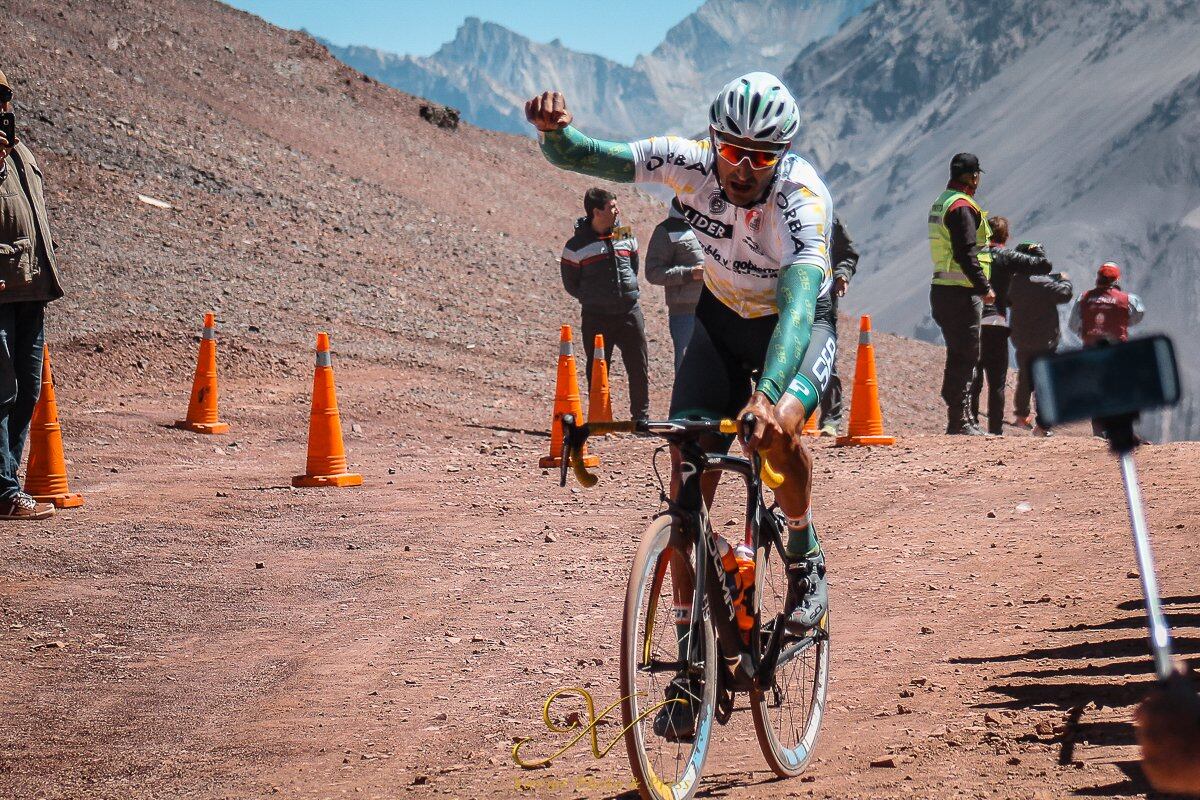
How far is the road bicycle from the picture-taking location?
164 inches

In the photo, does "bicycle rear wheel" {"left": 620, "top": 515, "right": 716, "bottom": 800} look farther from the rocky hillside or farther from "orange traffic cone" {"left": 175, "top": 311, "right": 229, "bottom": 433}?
the rocky hillside

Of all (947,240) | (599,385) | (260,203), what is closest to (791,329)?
(947,240)

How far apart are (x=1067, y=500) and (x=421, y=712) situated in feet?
19.2

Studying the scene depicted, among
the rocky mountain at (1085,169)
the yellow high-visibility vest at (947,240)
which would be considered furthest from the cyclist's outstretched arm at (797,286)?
the rocky mountain at (1085,169)

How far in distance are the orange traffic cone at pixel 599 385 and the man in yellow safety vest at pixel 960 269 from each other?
2.91m

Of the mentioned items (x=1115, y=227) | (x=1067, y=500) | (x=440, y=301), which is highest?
(x=1115, y=227)

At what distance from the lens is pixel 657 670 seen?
4328mm

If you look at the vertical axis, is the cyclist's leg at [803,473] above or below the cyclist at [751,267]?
below

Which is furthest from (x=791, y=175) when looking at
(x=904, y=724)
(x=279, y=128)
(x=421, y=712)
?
(x=279, y=128)

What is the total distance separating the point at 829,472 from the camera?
38.3 ft

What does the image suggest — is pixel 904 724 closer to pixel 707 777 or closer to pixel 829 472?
pixel 707 777

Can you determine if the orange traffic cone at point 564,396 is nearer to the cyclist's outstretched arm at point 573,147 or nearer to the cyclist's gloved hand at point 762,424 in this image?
the cyclist's outstretched arm at point 573,147

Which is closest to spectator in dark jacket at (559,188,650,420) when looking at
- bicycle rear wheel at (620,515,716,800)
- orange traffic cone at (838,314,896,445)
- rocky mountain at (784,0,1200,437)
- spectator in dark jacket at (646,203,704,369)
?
spectator in dark jacket at (646,203,704,369)

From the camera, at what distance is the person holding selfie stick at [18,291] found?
28.0 feet
